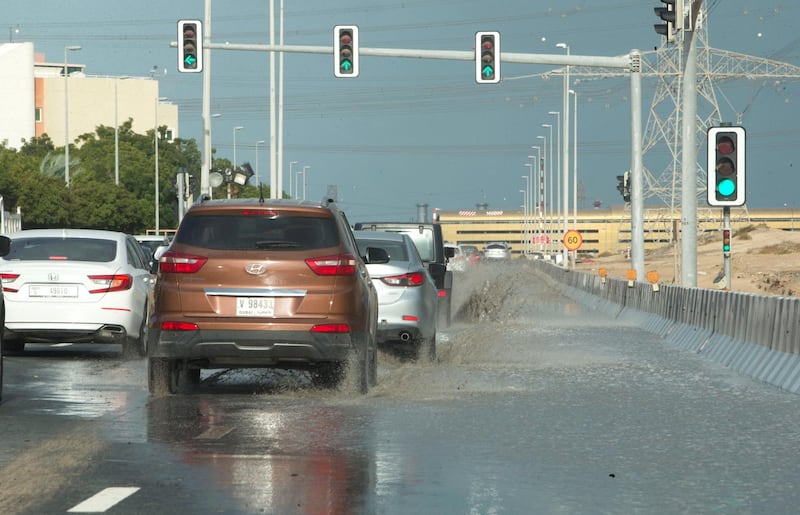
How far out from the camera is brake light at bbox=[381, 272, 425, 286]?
19812 mm

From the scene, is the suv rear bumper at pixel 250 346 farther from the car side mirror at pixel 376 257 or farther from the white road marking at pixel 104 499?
the white road marking at pixel 104 499

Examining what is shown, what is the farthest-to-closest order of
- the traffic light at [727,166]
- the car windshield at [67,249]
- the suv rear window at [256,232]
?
1. the traffic light at [727,166]
2. the car windshield at [67,249]
3. the suv rear window at [256,232]

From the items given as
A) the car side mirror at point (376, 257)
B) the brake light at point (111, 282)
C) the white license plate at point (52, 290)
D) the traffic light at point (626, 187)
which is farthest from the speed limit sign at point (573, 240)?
the car side mirror at point (376, 257)

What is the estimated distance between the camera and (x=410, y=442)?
452 inches

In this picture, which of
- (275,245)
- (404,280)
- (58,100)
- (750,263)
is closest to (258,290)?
(275,245)

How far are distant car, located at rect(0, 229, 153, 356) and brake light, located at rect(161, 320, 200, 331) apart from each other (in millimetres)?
6191

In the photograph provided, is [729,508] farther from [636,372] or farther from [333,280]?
[636,372]

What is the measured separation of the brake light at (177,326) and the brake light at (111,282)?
20.8ft

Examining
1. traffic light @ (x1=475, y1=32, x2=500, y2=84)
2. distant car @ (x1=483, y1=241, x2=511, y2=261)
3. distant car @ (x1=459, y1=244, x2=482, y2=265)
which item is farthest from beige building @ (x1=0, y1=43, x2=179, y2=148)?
traffic light @ (x1=475, y1=32, x2=500, y2=84)

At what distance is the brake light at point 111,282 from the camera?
20438 mm

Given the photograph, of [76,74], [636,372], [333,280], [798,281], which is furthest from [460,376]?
[76,74]

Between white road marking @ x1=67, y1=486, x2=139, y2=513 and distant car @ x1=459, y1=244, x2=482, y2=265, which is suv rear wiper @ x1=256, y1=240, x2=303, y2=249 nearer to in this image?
white road marking @ x1=67, y1=486, x2=139, y2=513

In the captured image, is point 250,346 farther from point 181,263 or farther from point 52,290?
point 52,290

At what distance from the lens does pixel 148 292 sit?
21.8 m
